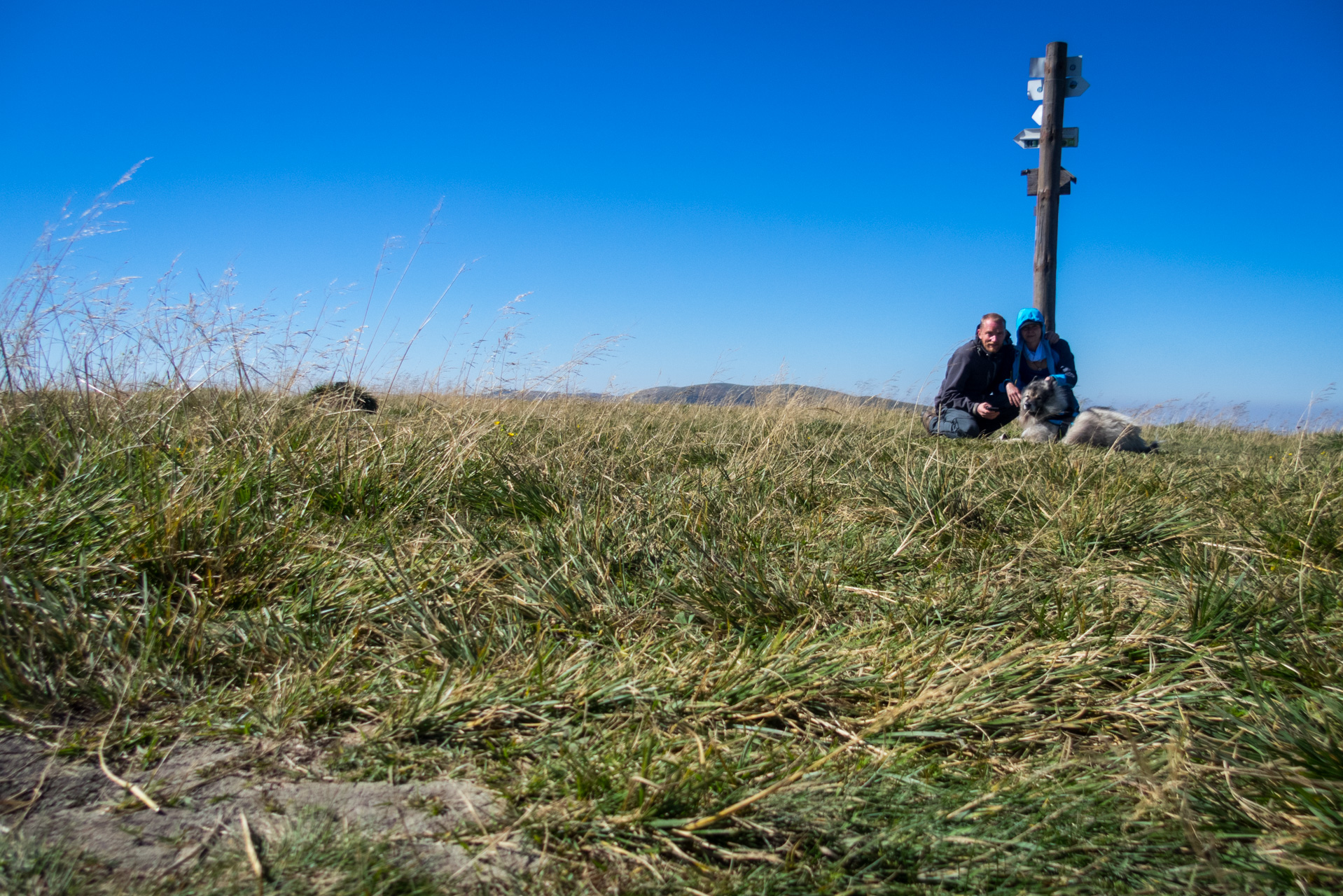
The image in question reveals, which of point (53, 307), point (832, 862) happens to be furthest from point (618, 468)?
point (53, 307)

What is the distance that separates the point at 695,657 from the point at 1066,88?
7.44 m

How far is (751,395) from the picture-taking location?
5.75 metres

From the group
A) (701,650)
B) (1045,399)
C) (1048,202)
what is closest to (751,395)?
(1045,399)

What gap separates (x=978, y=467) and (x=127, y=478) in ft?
9.68

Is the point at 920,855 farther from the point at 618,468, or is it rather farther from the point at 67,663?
the point at 618,468

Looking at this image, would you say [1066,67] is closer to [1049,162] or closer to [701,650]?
[1049,162]

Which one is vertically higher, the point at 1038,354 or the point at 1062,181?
the point at 1062,181

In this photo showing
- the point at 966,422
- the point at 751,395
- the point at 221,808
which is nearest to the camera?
the point at 221,808

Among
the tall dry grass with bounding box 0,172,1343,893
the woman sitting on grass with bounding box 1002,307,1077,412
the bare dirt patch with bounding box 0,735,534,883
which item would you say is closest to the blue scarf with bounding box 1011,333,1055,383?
the woman sitting on grass with bounding box 1002,307,1077,412

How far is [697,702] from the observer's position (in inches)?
49.9

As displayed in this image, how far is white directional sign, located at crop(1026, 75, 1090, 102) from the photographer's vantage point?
650cm

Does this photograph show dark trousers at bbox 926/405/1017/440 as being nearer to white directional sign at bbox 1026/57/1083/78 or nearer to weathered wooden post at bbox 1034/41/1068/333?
weathered wooden post at bbox 1034/41/1068/333

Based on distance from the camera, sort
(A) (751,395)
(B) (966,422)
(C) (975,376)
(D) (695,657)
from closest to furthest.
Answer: (D) (695,657) < (A) (751,395) < (B) (966,422) < (C) (975,376)

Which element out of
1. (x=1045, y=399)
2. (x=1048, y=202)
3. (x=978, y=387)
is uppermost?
(x=1048, y=202)
